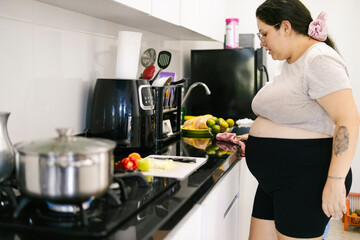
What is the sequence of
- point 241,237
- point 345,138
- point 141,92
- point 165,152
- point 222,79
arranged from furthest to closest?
point 222,79, point 241,237, point 165,152, point 141,92, point 345,138

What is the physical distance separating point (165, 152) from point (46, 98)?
22.5 inches

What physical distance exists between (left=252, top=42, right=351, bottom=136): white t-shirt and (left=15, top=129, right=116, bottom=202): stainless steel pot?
0.80 m

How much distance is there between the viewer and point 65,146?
32.5 inches

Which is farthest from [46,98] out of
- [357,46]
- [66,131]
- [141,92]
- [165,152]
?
[357,46]

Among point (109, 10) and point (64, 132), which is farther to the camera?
point (109, 10)

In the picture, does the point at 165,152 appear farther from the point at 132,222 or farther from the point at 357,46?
the point at 357,46

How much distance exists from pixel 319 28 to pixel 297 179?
55 cm

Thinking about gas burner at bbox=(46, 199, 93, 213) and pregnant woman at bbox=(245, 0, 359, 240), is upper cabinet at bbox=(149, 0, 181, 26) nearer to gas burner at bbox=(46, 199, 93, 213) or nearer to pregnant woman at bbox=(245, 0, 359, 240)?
pregnant woman at bbox=(245, 0, 359, 240)

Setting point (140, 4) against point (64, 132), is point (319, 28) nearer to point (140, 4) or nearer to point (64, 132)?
point (140, 4)

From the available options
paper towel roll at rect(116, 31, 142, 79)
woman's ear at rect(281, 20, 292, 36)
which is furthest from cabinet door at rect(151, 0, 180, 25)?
woman's ear at rect(281, 20, 292, 36)

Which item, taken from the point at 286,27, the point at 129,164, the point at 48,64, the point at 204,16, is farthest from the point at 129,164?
the point at 204,16

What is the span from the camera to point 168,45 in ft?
9.23

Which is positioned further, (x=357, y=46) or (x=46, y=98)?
(x=357, y=46)

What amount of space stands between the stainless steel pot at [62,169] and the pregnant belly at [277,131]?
2.70ft
